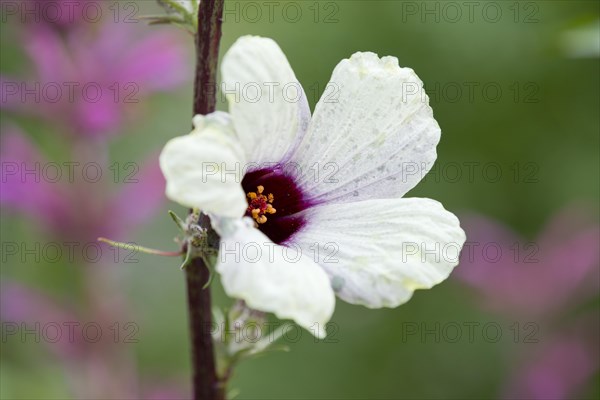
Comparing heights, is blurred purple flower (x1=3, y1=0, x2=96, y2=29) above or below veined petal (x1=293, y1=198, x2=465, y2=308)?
below

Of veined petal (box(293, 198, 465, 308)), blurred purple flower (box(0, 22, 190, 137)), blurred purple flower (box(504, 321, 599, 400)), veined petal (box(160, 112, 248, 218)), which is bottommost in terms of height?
blurred purple flower (box(504, 321, 599, 400))

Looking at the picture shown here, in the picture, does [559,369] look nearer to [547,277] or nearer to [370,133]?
[547,277]

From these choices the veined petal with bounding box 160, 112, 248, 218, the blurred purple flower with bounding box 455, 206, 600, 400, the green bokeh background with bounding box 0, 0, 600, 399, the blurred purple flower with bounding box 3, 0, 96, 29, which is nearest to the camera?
the veined petal with bounding box 160, 112, 248, 218

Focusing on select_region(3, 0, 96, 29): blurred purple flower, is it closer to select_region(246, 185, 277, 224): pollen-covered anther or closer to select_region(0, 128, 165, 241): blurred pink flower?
select_region(0, 128, 165, 241): blurred pink flower

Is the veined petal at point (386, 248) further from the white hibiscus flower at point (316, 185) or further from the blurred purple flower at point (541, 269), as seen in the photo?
the blurred purple flower at point (541, 269)

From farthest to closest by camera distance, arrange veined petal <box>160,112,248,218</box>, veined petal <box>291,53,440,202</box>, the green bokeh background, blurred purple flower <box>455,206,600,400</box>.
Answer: the green bokeh background → blurred purple flower <box>455,206,600,400</box> → veined petal <box>291,53,440,202</box> → veined petal <box>160,112,248,218</box>

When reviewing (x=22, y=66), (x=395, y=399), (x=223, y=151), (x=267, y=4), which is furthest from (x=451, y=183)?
(x=223, y=151)

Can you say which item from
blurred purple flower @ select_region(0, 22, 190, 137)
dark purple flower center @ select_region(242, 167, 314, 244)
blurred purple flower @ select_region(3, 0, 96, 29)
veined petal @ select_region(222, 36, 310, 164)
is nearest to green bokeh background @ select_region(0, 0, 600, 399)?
blurred purple flower @ select_region(0, 22, 190, 137)

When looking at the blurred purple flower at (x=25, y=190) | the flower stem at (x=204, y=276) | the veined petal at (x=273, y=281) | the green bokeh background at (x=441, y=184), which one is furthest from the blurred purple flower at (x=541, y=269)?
the veined petal at (x=273, y=281)
